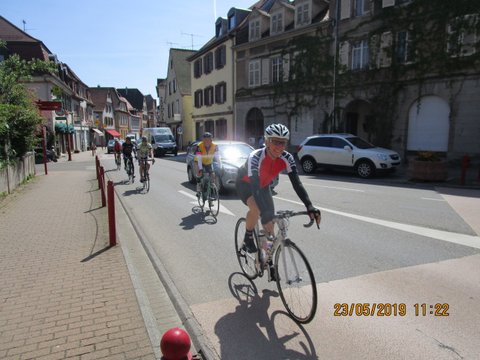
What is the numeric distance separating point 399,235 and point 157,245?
423cm

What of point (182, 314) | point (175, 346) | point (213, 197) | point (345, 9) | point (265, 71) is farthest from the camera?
point (265, 71)

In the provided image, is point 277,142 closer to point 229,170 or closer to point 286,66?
point 229,170

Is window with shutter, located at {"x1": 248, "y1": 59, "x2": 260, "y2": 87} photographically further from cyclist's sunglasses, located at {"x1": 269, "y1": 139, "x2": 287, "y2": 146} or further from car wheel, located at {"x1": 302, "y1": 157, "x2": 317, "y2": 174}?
cyclist's sunglasses, located at {"x1": 269, "y1": 139, "x2": 287, "y2": 146}

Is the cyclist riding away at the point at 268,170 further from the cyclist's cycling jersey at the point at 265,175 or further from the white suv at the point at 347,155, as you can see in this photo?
the white suv at the point at 347,155

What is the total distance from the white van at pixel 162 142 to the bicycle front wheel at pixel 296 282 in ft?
94.5

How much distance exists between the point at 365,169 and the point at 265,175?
12237mm

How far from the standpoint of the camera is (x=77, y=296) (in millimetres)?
4102

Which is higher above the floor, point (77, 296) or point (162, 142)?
point (162, 142)

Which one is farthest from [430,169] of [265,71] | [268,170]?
[265,71]

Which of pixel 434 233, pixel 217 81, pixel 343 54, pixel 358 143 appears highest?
pixel 217 81

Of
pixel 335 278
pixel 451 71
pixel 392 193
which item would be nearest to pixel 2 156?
pixel 335 278

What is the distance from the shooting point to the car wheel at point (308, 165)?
17109 mm

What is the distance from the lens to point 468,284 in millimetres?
4281

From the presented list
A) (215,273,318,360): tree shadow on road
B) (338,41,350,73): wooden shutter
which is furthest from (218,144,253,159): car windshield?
(338,41,350,73): wooden shutter
